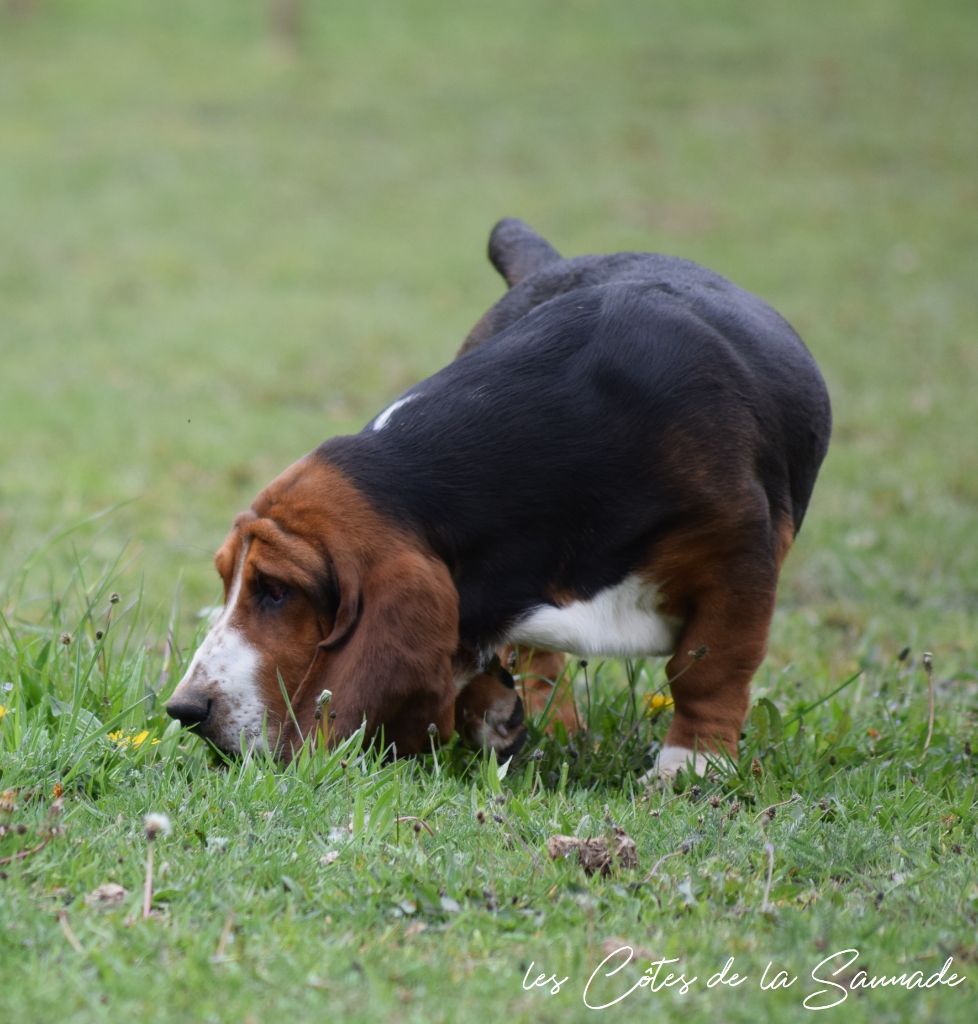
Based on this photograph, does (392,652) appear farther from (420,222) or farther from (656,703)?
(420,222)

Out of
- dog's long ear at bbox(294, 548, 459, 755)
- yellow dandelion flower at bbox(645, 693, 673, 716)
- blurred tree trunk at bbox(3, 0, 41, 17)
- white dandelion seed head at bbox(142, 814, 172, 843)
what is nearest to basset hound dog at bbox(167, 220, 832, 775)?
dog's long ear at bbox(294, 548, 459, 755)

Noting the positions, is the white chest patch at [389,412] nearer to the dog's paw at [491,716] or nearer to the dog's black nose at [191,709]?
the dog's paw at [491,716]

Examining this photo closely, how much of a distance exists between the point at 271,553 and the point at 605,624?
3.06 ft

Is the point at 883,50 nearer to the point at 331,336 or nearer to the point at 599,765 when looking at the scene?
Answer: the point at 331,336

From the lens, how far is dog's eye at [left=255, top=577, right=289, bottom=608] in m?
3.81

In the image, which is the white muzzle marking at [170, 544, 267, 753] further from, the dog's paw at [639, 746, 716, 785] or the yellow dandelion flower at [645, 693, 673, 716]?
the yellow dandelion flower at [645, 693, 673, 716]

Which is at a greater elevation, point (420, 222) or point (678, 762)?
→ point (678, 762)

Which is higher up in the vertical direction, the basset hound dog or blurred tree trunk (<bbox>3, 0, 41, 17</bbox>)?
blurred tree trunk (<bbox>3, 0, 41, 17</bbox>)

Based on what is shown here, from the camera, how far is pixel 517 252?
572cm

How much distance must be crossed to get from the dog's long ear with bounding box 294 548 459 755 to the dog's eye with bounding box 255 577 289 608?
0.57 feet

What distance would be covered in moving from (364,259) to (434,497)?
Answer: 14.0m

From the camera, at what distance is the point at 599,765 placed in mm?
4199

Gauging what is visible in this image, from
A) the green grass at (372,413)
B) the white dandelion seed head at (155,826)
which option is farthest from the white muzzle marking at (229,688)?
the white dandelion seed head at (155,826)

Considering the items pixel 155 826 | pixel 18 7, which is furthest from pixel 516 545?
pixel 18 7
